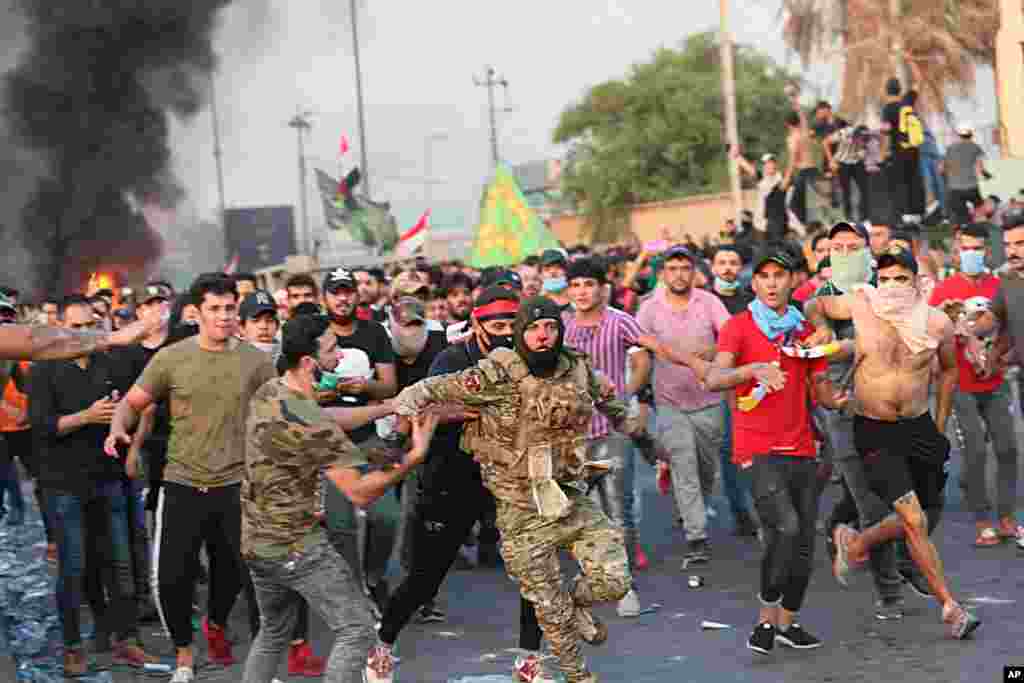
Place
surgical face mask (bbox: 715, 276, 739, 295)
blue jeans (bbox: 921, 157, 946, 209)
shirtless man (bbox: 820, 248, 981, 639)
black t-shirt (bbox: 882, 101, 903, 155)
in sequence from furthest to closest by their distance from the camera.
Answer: blue jeans (bbox: 921, 157, 946, 209), black t-shirt (bbox: 882, 101, 903, 155), surgical face mask (bbox: 715, 276, 739, 295), shirtless man (bbox: 820, 248, 981, 639)

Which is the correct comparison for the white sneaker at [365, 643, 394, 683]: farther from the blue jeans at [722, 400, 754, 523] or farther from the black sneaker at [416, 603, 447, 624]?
the blue jeans at [722, 400, 754, 523]

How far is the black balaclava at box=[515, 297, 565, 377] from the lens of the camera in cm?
637

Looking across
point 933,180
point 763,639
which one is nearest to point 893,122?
point 933,180

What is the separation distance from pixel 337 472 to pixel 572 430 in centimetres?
109

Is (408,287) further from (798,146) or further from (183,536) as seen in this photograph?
(798,146)

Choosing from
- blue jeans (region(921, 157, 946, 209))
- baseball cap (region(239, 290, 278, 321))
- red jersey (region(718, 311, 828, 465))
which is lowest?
red jersey (region(718, 311, 828, 465))

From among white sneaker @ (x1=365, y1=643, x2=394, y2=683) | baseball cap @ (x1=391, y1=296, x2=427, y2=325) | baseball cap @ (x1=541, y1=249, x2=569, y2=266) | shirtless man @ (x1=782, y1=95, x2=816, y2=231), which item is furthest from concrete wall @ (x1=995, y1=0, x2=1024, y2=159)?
white sneaker @ (x1=365, y1=643, x2=394, y2=683)

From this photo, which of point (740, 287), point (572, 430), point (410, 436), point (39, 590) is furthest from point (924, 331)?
point (39, 590)

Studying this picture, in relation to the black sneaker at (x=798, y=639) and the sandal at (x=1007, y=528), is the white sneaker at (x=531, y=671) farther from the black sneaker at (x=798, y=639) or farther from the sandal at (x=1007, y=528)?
the sandal at (x=1007, y=528)

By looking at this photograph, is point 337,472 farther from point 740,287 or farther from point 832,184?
point 832,184

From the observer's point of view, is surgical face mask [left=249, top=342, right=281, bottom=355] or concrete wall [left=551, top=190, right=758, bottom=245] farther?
concrete wall [left=551, top=190, right=758, bottom=245]

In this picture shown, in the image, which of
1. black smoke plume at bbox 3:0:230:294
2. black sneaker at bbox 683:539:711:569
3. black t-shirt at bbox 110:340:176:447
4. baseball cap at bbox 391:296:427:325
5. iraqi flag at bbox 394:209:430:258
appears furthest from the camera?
black smoke plume at bbox 3:0:230:294

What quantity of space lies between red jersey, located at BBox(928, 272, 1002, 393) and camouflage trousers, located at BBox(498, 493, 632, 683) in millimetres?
3696

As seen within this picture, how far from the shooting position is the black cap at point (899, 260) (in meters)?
7.36
